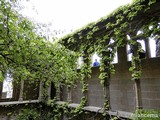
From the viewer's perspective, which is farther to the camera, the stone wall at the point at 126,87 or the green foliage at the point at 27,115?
the green foliage at the point at 27,115

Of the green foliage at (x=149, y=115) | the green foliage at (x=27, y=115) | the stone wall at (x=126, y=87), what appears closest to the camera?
the green foliage at (x=149, y=115)

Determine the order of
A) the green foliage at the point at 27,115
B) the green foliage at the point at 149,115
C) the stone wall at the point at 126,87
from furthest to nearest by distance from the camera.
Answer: the green foliage at the point at 27,115 → the stone wall at the point at 126,87 → the green foliage at the point at 149,115

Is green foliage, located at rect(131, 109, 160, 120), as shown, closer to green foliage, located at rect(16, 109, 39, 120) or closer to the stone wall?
the stone wall

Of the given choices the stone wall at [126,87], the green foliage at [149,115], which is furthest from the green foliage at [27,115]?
the green foliage at [149,115]

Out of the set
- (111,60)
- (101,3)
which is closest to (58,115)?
(111,60)

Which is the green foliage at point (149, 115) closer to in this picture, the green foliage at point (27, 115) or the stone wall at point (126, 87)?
the stone wall at point (126, 87)

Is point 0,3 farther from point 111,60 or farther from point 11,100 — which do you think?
point 11,100

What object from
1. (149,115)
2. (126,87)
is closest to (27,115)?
(126,87)

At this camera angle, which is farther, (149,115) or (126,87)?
(126,87)

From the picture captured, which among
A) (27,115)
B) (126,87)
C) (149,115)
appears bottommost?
(27,115)

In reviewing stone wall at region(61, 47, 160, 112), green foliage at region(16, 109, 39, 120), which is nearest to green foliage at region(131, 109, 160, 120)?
stone wall at region(61, 47, 160, 112)

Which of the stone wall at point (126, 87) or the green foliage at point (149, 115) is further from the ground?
the stone wall at point (126, 87)

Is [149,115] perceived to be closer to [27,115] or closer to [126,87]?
[126,87]

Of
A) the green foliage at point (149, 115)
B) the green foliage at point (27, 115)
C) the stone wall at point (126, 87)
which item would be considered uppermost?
the stone wall at point (126, 87)
